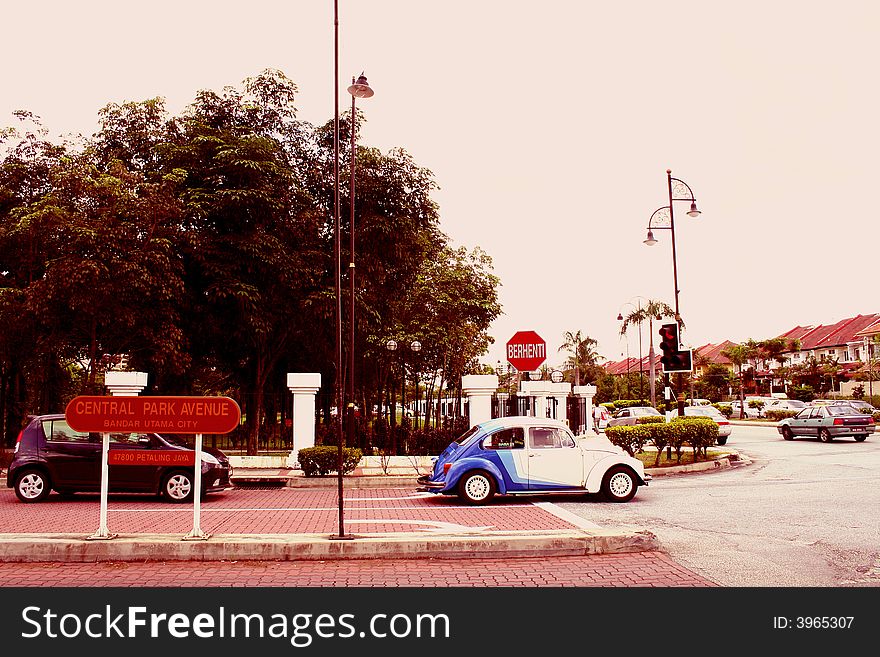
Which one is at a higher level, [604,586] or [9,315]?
[9,315]

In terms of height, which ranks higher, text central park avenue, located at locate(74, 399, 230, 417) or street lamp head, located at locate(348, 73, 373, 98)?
street lamp head, located at locate(348, 73, 373, 98)

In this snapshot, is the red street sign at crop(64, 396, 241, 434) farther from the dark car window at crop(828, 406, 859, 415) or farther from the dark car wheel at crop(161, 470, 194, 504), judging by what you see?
the dark car window at crop(828, 406, 859, 415)

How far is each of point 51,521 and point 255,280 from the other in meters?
11.0

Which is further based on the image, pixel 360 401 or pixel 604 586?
pixel 360 401

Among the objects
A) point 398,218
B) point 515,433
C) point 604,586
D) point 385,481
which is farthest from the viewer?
point 398,218

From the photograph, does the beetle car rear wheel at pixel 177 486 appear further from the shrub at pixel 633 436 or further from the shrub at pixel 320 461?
the shrub at pixel 633 436

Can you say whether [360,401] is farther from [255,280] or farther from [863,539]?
[863,539]

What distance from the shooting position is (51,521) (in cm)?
1079

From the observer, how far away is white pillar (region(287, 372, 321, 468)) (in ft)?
63.3

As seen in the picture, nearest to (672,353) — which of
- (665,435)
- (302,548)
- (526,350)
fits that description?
(665,435)

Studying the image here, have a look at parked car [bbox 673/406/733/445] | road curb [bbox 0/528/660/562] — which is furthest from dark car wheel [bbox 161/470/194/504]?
parked car [bbox 673/406/733/445]

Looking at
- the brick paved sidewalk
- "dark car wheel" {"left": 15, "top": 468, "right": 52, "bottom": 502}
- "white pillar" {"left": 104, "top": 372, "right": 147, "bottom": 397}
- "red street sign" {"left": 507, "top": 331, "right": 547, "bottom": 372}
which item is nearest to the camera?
the brick paved sidewalk

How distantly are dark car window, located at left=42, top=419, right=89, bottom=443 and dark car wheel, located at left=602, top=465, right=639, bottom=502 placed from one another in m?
9.43
